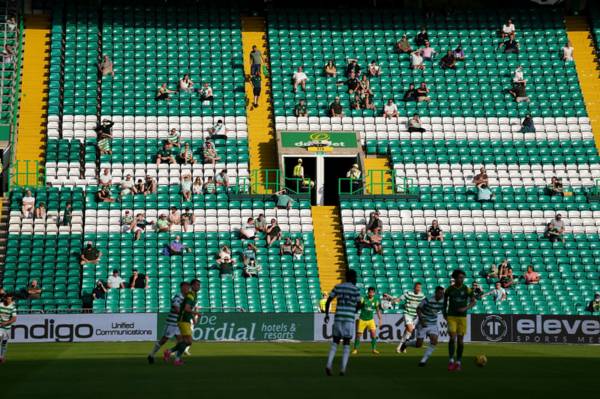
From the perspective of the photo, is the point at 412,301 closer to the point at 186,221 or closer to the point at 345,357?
the point at 345,357

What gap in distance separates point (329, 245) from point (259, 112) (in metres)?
8.49

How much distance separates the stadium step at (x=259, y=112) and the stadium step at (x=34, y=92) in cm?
865

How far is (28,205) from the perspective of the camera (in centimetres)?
4444

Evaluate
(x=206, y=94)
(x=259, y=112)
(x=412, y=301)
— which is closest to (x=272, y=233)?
(x=259, y=112)

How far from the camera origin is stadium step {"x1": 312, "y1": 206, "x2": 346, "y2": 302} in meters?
43.8

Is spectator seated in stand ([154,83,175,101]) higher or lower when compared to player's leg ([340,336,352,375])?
higher

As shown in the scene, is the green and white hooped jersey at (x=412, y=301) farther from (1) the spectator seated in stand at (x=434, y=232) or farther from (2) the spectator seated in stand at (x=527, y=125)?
(2) the spectator seated in stand at (x=527, y=125)

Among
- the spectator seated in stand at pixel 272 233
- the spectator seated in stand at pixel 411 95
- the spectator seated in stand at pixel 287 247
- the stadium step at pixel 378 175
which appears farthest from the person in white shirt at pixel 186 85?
the spectator seated in stand at pixel 287 247

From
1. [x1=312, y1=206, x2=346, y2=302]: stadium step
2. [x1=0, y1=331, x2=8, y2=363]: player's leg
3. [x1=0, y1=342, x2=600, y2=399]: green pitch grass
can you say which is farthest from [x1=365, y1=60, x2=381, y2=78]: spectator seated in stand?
[x1=0, y1=331, x2=8, y2=363]: player's leg

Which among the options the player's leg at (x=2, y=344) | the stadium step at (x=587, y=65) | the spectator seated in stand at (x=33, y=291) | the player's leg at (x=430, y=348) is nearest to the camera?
the player's leg at (x=430, y=348)

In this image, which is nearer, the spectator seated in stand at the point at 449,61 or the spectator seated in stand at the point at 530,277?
the spectator seated in stand at the point at 530,277

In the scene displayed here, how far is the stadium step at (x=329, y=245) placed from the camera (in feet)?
144

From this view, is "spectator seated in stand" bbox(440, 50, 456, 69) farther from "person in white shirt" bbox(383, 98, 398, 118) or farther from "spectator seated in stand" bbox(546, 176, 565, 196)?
"spectator seated in stand" bbox(546, 176, 565, 196)

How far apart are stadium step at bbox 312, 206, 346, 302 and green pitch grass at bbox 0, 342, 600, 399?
12.1 metres
